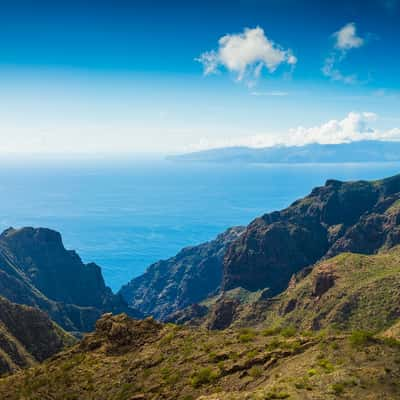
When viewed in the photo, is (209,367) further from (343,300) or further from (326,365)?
(343,300)

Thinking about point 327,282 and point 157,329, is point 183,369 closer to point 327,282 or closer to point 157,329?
point 157,329

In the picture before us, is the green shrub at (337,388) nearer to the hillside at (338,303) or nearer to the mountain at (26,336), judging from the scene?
the hillside at (338,303)

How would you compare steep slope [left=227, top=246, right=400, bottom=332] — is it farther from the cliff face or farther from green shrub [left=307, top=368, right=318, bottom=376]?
the cliff face

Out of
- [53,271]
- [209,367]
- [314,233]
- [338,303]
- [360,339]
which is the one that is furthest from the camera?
[53,271]

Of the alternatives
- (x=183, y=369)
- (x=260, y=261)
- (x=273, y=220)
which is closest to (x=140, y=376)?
(x=183, y=369)

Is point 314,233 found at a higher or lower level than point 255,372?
lower

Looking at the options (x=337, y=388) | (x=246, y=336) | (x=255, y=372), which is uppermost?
(x=337, y=388)

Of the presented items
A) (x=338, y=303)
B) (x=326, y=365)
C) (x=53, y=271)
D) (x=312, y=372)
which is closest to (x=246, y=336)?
(x=326, y=365)
